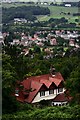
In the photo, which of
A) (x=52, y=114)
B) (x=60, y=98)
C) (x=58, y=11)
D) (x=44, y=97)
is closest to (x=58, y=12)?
(x=58, y=11)

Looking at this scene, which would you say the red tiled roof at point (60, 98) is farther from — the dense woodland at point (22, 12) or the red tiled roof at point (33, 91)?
the dense woodland at point (22, 12)

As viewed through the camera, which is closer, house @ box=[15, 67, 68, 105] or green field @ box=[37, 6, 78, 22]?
house @ box=[15, 67, 68, 105]

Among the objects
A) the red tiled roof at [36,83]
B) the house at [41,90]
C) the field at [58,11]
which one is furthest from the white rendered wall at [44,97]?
the field at [58,11]

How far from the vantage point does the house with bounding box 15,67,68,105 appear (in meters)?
13.5

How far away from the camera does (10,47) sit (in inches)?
795

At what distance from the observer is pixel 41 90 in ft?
46.7

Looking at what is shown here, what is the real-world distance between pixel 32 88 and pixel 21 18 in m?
57.7

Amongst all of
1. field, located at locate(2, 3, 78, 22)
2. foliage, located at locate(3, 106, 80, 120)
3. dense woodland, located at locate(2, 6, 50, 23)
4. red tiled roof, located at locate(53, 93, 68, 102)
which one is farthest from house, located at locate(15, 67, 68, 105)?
dense woodland, located at locate(2, 6, 50, 23)

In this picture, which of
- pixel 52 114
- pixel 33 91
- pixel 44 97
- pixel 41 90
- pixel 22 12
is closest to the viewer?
pixel 52 114

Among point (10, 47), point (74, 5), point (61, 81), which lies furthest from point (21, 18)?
point (61, 81)

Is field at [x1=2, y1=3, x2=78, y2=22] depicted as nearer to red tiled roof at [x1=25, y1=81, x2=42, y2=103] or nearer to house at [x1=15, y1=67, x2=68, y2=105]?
house at [x1=15, y1=67, x2=68, y2=105]

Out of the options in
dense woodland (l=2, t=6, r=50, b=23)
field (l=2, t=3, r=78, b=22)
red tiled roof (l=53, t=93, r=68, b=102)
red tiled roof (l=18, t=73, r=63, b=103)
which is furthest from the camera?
field (l=2, t=3, r=78, b=22)

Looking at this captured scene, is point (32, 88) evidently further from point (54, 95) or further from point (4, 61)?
point (4, 61)

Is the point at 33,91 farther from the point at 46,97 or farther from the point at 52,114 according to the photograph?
the point at 52,114
